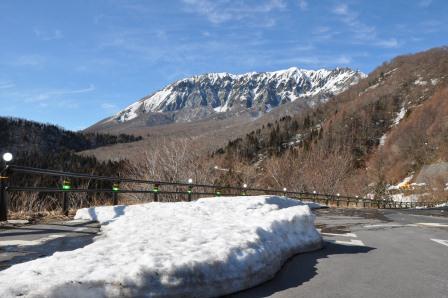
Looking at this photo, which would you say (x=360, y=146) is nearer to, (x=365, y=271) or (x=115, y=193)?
(x=115, y=193)

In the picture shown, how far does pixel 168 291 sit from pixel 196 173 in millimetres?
26997

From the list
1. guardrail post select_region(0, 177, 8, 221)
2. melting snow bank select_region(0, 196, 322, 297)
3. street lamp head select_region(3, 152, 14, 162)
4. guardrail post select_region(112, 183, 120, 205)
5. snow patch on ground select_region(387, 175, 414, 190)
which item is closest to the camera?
melting snow bank select_region(0, 196, 322, 297)

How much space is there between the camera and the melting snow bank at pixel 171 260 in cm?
438

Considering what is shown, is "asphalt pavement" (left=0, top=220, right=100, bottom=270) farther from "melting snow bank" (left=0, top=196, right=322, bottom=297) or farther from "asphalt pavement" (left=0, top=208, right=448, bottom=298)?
"melting snow bank" (left=0, top=196, right=322, bottom=297)

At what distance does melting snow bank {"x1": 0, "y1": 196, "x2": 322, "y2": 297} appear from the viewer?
438 cm

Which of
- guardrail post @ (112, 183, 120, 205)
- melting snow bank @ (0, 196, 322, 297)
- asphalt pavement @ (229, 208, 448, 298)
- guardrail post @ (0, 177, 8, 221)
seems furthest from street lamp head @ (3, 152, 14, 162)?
asphalt pavement @ (229, 208, 448, 298)

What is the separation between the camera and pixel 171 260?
5.16 metres

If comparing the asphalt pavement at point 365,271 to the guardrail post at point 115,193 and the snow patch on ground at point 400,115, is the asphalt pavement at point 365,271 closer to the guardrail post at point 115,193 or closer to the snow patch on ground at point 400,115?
the guardrail post at point 115,193

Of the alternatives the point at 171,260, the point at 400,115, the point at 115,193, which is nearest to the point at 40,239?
the point at 171,260

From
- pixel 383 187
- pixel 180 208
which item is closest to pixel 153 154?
pixel 180 208

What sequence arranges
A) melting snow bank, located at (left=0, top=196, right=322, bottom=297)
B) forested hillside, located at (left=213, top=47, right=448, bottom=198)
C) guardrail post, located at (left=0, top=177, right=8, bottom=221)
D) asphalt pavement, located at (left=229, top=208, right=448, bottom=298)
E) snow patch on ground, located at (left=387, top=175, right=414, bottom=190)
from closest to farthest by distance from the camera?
melting snow bank, located at (left=0, top=196, right=322, bottom=297) < asphalt pavement, located at (left=229, top=208, right=448, bottom=298) < guardrail post, located at (left=0, top=177, right=8, bottom=221) < forested hillside, located at (left=213, top=47, right=448, bottom=198) < snow patch on ground, located at (left=387, top=175, right=414, bottom=190)

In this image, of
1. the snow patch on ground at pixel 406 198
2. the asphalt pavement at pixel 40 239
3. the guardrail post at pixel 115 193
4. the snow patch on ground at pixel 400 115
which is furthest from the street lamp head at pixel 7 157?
the snow patch on ground at pixel 400 115

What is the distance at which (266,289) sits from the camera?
543 centimetres

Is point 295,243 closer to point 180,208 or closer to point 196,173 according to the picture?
point 180,208
